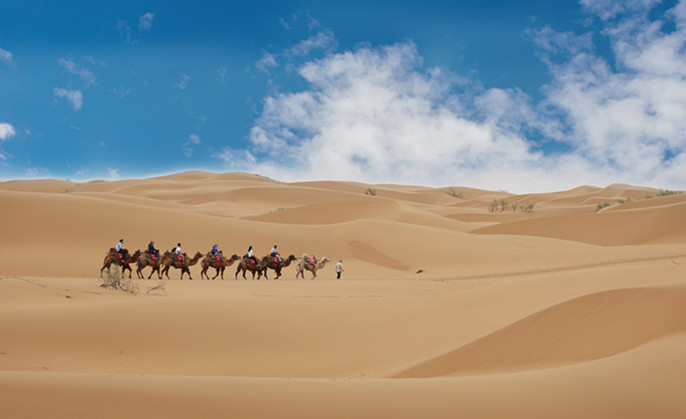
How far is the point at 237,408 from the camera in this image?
16.8 ft

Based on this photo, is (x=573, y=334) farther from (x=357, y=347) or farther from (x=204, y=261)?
(x=204, y=261)

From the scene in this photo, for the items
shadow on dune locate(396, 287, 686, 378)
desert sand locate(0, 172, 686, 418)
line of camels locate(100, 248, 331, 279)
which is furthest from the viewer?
line of camels locate(100, 248, 331, 279)

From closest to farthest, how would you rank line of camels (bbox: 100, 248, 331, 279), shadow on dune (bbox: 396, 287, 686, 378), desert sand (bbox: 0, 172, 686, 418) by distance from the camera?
desert sand (bbox: 0, 172, 686, 418) < shadow on dune (bbox: 396, 287, 686, 378) < line of camels (bbox: 100, 248, 331, 279)

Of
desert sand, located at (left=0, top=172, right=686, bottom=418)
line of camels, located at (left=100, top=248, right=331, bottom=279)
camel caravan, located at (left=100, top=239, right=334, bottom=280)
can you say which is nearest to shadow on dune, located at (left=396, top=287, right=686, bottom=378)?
desert sand, located at (left=0, top=172, right=686, bottom=418)

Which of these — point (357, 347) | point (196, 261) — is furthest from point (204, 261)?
point (357, 347)

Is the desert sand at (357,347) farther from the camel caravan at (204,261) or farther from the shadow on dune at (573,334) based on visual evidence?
the camel caravan at (204,261)

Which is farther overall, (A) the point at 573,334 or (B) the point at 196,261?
(B) the point at 196,261

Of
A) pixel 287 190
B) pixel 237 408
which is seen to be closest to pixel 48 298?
pixel 237 408

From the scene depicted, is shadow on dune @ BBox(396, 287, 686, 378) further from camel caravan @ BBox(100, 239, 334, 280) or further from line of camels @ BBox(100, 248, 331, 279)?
line of camels @ BBox(100, 248, 331, 279)

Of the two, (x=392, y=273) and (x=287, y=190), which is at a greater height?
(x=287, y=190)

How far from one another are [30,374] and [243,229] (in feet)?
95.2

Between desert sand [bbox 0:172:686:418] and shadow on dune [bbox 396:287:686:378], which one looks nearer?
desert sand [bbox 0:172:686:418]

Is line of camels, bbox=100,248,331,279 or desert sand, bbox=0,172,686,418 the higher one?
line of camels, bbox=100,248,331,279

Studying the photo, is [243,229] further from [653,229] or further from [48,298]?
[653,229]
